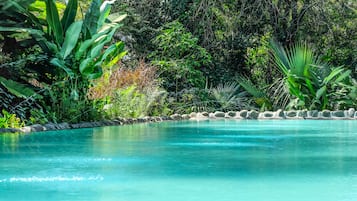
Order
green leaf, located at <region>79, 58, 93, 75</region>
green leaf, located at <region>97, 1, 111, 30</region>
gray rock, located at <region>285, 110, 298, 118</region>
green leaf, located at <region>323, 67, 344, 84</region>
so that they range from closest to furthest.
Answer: green leaf, located at <region>79, 58, 93, 75</region> < green leaf, located at <region>97, 1, 111, 30</region> < gray rock, located at <region>285, 110, 298, 118</region> < green leaf, located at <region>323, 67, 344, 84</region>

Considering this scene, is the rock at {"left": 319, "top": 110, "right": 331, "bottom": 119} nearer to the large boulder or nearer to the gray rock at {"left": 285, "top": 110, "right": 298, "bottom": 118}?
the gray rock at {"left": 285, "top": 110, "right": 298, "bottom": 118}

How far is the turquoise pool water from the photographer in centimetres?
501

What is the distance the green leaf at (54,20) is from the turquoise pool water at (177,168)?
3.05 m

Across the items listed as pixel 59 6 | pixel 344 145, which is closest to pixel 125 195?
pixel 344 145

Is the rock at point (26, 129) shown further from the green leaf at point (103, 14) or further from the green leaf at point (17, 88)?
the green leaf at point (103, 14)

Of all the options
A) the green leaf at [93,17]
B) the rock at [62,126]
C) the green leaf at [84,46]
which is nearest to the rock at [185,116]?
the green leaf at [93,17]

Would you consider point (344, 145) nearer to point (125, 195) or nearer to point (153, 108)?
point (125, 195)

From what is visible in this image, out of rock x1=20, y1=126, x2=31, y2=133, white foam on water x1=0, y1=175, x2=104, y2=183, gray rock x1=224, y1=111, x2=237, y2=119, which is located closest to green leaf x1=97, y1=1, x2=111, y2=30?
rock x1=20, y1=126, x2=31, y2=133

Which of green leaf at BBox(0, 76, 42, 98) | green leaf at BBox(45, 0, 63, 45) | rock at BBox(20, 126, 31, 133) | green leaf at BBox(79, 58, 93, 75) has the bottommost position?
rock at BBox(20, 126, 31, 133)

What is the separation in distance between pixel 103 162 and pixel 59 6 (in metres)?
7.63

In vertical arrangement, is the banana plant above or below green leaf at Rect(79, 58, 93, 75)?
above

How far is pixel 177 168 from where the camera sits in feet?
21.3

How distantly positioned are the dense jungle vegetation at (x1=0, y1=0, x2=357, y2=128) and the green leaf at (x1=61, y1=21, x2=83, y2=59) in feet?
0.06

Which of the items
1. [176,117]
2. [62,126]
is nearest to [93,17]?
[62,126]
